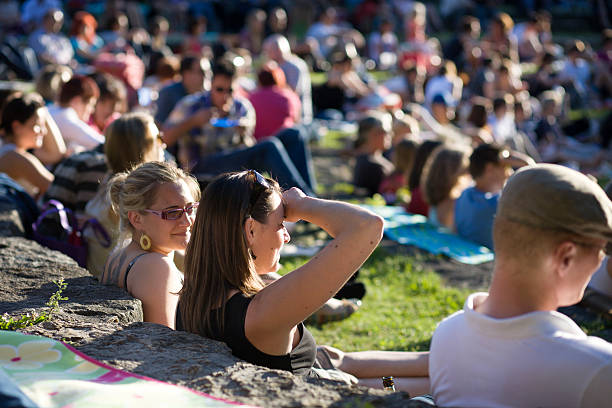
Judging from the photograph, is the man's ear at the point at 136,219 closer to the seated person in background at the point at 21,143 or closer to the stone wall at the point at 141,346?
the stone wall at the point at 141,346

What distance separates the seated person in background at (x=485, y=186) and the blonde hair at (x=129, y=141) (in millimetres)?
3011

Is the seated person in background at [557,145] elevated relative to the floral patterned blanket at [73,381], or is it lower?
lower

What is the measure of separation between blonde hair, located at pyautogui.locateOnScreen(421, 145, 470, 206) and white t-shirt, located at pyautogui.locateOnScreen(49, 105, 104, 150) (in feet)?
9.79

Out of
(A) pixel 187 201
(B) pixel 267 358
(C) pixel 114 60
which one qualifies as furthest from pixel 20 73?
(B) pixel 267 358

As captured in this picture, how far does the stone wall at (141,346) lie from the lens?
2420 millimetres

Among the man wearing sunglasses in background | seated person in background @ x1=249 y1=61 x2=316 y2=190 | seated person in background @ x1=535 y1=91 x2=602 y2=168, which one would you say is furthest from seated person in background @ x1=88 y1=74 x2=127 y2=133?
seated person in background @ x1=535 y1=91 x2=602 y2=168

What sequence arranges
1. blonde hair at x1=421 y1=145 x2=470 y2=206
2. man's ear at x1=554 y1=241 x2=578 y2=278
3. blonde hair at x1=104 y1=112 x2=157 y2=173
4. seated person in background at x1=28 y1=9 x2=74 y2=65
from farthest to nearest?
seated person in background at x1=28 y1=9 x2=74 y2=65
blonde hair at x1=421 y1=145 x2=470 y2=206
blonde hair at x1=104 y1=112 x2=157 y2=173
man's ear at x1=554 y1=241 x2=578 y2=278

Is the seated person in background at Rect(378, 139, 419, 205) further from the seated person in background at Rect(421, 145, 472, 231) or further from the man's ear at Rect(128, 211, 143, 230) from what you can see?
the man's ear at Rect(128, 211, 143, 230)

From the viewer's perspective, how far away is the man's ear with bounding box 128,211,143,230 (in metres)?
3.46

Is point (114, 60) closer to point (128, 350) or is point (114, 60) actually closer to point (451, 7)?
point (128, 350)

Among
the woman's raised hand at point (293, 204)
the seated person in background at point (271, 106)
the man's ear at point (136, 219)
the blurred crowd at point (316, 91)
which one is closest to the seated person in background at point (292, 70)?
the blurred crowd at point (316, 91)

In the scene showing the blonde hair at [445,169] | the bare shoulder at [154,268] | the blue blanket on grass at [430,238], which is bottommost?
the blue blanket on grass at [430,238]

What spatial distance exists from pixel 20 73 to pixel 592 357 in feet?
42.6

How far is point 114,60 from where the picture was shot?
11133 mm
